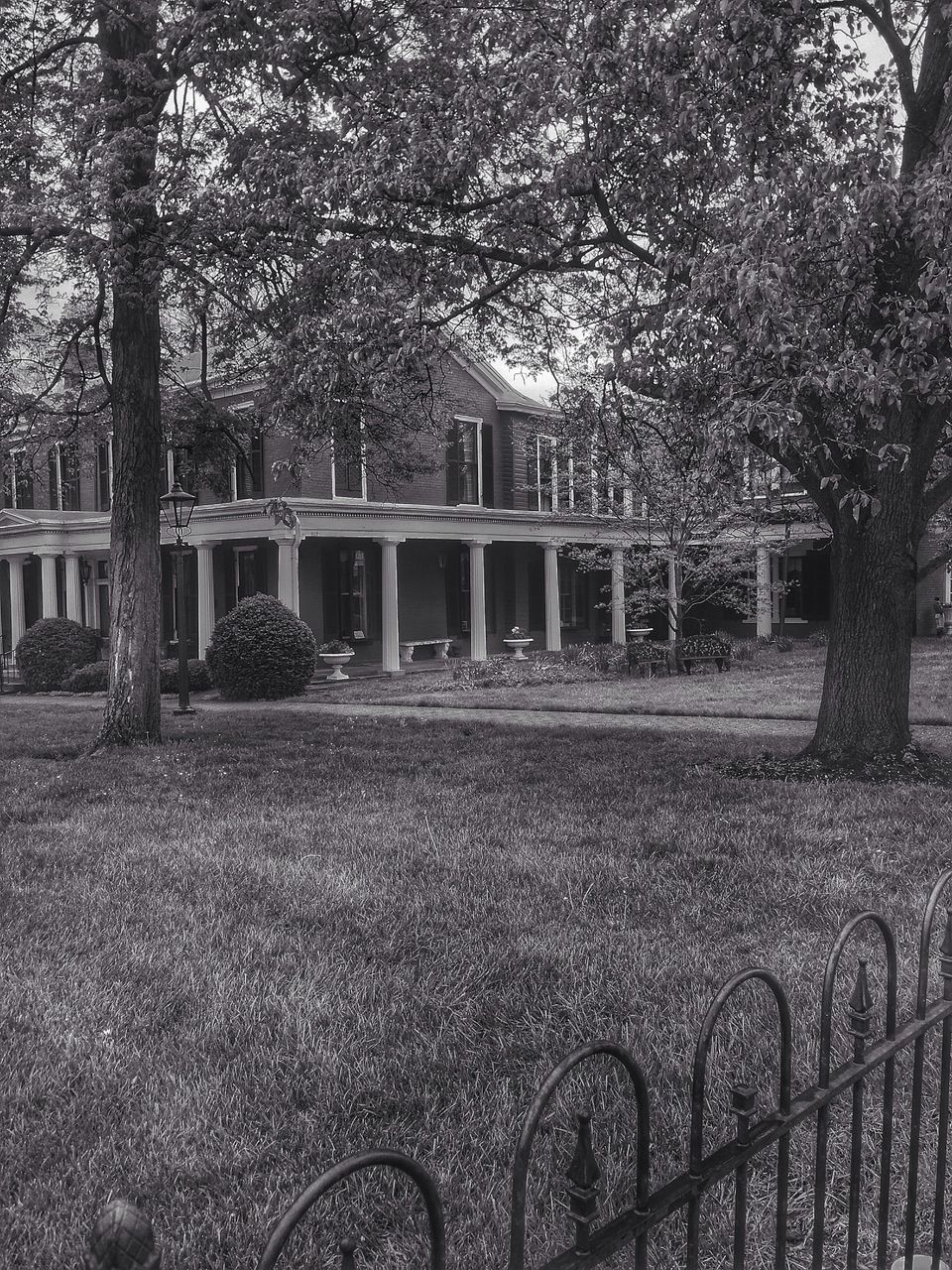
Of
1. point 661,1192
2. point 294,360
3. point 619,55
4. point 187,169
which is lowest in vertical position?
point 661,1192

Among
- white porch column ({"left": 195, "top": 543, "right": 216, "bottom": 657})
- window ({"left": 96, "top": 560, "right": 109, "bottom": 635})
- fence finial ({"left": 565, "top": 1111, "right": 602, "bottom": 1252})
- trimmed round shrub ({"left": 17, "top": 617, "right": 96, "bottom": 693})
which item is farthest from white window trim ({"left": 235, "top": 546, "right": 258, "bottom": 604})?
fence finial ({"left": 565, "top": 1111, "right": 602, "bottom": 1252})

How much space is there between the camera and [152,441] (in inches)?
504

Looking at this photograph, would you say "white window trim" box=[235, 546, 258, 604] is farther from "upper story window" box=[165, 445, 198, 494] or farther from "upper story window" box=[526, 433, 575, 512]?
"upper story window" box=[165, 445, 198, 494]

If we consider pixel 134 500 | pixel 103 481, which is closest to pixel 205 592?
pixel 103 481

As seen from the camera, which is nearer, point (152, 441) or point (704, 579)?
point (152, 441)

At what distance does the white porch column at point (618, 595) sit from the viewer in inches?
1001

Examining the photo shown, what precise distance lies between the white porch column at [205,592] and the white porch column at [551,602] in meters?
9.64

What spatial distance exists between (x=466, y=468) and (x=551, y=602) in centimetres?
466

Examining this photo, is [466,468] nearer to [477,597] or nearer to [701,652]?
[477,597]

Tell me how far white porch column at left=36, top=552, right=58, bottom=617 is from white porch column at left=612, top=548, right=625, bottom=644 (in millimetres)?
15509

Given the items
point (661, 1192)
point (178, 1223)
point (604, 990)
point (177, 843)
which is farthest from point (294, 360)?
point (661, 1192)

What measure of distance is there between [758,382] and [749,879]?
3.05 metres

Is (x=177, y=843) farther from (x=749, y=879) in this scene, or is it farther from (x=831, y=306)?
(x=831, y=306)

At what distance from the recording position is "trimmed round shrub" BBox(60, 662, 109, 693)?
78.5ft
